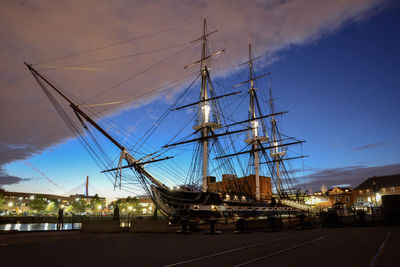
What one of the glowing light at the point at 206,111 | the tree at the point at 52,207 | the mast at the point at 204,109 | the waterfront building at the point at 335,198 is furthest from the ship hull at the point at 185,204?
the tree at the point at 52,207

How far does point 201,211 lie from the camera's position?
79.3 ft

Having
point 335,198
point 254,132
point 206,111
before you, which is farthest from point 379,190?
point 206,111

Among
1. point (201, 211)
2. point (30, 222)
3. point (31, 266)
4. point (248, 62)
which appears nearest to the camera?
point (31, 266)

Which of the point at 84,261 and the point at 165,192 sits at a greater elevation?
the point at 165,192

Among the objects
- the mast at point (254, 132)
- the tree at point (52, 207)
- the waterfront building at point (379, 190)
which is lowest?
the tree at point (52, 207)

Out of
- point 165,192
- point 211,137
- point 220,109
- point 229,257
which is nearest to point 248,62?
point 220,109

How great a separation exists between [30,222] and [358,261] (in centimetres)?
5228

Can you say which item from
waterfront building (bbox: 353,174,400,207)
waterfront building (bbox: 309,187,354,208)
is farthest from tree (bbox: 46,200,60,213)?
waterfront building (bbox: 353,174,400,207)

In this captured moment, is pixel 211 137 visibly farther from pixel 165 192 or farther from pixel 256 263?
pixel 256 263

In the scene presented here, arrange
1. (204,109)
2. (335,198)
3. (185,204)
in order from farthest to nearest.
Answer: (335,198)
(204,109)
(185,204)

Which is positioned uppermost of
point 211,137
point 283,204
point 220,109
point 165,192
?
point 220,109

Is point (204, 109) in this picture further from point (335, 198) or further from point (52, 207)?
point (52, 207)

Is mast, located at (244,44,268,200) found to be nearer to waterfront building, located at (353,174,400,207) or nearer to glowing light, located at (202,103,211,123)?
glowing light, located at (202,103,211,123)

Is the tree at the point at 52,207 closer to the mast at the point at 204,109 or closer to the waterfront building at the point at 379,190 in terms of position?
the mast at the point at 204,109
